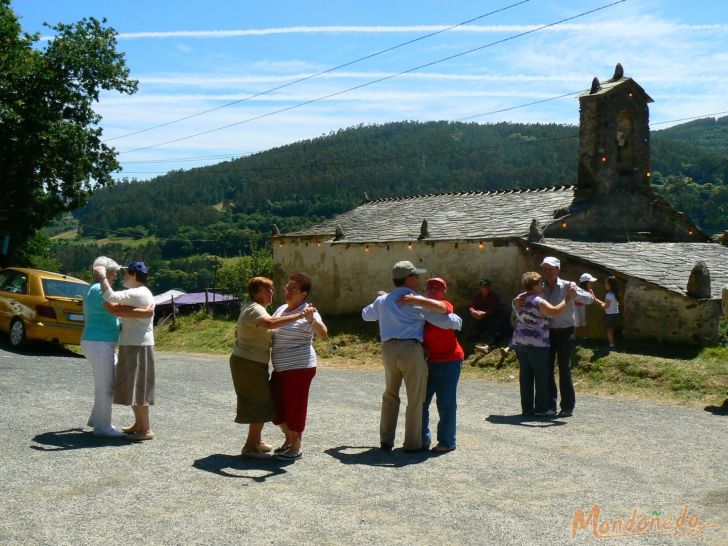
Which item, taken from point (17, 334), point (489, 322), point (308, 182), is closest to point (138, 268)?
point (17, 334)

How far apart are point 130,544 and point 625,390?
9695 millimetres

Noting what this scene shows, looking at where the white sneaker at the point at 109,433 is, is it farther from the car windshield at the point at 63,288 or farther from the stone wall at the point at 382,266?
the stone wall at the point at 382,266

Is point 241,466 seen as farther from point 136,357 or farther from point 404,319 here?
point 404,319

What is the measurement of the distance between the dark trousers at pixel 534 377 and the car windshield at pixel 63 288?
32.2 feet

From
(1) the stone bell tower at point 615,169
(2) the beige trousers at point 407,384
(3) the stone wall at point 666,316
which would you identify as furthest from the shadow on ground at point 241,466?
(1) the stone bell tower at point 615,169

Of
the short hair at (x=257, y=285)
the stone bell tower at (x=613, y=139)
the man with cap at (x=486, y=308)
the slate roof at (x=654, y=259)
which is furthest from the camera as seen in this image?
the stone bell tower at (x=613, y=139)

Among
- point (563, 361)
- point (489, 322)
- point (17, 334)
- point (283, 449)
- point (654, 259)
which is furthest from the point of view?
point (654, 259)

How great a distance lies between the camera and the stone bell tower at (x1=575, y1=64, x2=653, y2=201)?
2030cm

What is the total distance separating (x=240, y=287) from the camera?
77312 mm

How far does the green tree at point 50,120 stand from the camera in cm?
2277

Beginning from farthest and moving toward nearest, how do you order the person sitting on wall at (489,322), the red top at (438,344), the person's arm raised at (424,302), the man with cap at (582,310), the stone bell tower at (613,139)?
1. the stone bell tower at (613,139)
2. the person sitting on wall at (489,322)
3. the man with cap at (582,310)
4. the red top at (438,344)
5. the person's arm raised at (424,302)

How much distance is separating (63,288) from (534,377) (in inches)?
403

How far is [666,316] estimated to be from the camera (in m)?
15.1

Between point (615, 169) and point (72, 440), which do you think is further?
point (615, 169)
